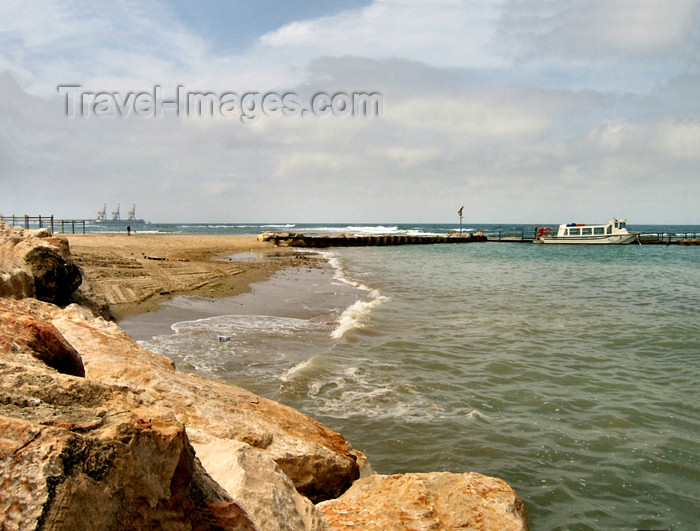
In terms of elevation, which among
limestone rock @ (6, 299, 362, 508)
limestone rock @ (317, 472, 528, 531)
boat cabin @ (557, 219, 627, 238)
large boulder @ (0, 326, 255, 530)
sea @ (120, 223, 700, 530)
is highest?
boat cabin @ (557, 219, 627, 238)

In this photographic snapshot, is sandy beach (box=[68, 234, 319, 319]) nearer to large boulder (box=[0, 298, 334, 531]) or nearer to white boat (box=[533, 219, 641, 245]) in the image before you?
large boulder (box=[0, 298, 334, 531])

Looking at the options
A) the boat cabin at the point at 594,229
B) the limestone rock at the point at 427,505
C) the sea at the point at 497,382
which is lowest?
the sea at the point at 497,382

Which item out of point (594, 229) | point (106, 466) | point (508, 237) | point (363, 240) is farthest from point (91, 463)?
point (508, 237)

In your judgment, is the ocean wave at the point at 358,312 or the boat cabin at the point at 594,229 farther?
the boat cabin at the point at 594,229

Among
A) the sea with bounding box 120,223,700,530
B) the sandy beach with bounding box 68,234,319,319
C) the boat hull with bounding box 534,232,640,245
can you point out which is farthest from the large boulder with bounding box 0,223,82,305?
the boat hull with bounding box 534,232,640,245

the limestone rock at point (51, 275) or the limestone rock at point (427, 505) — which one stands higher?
the limestone rock at point (51, 275)

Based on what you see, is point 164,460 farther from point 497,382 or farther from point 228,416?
point 497,382

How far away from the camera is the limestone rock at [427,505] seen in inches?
121

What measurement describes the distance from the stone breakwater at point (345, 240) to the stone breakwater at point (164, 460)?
43.6 metres

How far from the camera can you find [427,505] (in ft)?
10.7

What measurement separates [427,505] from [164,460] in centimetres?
208

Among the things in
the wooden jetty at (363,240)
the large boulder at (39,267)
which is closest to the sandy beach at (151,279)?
the large boulder at (39,267)

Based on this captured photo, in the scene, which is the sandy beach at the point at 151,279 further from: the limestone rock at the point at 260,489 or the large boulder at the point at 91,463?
the large boulder at the point at 91,463

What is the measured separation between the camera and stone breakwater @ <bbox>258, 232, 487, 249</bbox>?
4891cm
